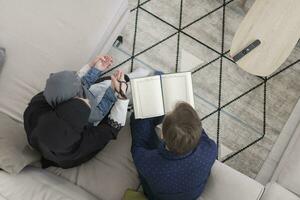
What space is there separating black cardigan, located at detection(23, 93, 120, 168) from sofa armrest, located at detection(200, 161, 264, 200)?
458 mm

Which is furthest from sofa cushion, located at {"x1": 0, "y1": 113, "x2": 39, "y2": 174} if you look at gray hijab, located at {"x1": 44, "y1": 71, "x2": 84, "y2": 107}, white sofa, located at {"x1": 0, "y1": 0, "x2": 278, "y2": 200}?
gray hijab, located at {"x1": 44, "y1": 71, "x2": 84, "y2": 107}

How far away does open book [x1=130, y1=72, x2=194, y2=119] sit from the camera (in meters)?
1.93

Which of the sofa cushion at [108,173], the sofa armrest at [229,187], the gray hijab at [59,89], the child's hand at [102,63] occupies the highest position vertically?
the gray hijab at [59,89]

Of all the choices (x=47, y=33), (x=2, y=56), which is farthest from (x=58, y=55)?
(x=2, y=56)

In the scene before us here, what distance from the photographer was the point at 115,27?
7.08 ft

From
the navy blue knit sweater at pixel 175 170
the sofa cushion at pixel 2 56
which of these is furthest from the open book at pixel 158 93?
the sofa cushion at pixel 2 56

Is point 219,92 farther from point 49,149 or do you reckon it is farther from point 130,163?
point 49,149

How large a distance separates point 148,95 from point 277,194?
69 centimetres

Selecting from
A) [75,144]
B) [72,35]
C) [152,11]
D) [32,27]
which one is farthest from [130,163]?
[152,11]

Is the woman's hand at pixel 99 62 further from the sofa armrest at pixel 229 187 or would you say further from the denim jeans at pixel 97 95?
the sofa armrest at pixel 229 187

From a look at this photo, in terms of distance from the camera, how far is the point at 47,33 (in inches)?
79.2

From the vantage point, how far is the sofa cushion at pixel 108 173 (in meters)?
1.84

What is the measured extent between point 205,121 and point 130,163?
1.94ft

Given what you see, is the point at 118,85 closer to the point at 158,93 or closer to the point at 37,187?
the point at 158,93
